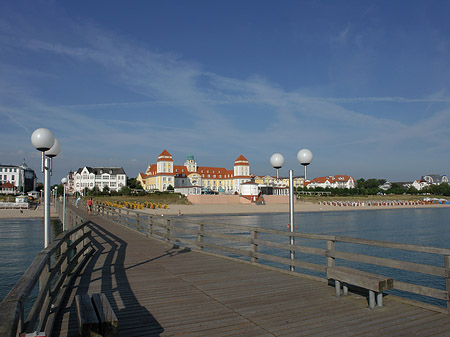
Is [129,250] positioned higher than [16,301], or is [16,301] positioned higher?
[16,301]

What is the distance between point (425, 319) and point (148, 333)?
12.0 ft

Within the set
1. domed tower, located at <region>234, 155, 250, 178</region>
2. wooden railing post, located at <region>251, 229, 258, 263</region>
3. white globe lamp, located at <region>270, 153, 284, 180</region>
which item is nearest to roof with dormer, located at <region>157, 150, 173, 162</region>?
domed tower, located at <region>234, 155, 250, 178</region>

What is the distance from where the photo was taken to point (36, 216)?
151ft

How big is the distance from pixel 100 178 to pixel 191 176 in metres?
31.1

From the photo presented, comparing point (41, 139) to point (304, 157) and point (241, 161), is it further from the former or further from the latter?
point (241, 161)

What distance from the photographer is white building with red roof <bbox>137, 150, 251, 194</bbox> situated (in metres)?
127

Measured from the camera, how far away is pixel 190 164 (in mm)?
148625

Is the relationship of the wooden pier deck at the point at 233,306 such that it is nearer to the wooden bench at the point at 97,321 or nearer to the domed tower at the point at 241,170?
the wooden bench at the point at 97,321

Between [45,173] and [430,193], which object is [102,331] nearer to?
[45,173]

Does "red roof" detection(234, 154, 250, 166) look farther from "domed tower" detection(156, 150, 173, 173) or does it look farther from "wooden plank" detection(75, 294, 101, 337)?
"wooden plank" detection(75, 294, 101, 337)

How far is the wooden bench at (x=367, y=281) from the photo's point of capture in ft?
17.3

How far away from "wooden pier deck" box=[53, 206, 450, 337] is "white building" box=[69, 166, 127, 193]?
12075cm

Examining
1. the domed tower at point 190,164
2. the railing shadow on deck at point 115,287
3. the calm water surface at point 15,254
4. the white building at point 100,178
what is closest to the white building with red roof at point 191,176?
the domed tower at point 190,164

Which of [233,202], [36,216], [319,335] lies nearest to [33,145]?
[319,335]
